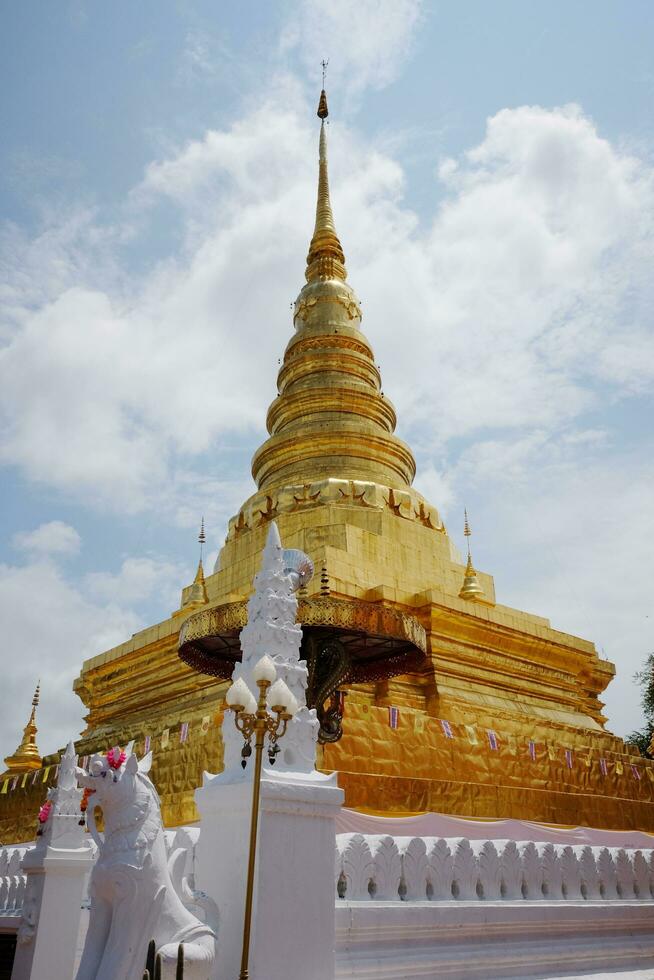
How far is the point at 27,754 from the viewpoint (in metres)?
24.9

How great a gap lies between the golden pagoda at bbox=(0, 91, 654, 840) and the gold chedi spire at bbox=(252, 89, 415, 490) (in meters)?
0.06

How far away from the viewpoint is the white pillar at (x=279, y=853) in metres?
4.30

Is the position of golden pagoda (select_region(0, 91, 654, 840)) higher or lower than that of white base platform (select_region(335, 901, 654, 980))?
higher

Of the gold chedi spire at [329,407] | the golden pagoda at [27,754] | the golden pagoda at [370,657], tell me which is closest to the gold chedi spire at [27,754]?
the golden pagoda at [27,754]

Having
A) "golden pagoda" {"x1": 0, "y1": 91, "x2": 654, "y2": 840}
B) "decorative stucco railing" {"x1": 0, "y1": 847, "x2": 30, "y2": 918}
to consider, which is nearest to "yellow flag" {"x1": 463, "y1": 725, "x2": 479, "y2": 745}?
"golden pagoda" {"x1": 0, "y1": 91, "x2": 654, "y2": 840}

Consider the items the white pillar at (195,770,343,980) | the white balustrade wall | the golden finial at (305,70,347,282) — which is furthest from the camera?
the golden finial at (305,70,347,282)

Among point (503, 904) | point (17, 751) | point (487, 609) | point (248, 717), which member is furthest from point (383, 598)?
point (17, 751)

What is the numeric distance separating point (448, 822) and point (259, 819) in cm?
728

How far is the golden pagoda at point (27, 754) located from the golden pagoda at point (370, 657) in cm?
539

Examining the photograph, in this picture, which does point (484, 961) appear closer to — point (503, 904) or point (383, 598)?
point (503, 904)

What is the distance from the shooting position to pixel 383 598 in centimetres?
1603

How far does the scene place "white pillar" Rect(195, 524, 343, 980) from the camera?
14.1 ft

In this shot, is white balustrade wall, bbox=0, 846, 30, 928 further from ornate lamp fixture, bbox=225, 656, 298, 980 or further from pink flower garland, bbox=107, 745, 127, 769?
ornate lamp fixture, bbox=225, 656, 298, 980

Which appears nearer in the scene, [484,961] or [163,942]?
[163,942]
